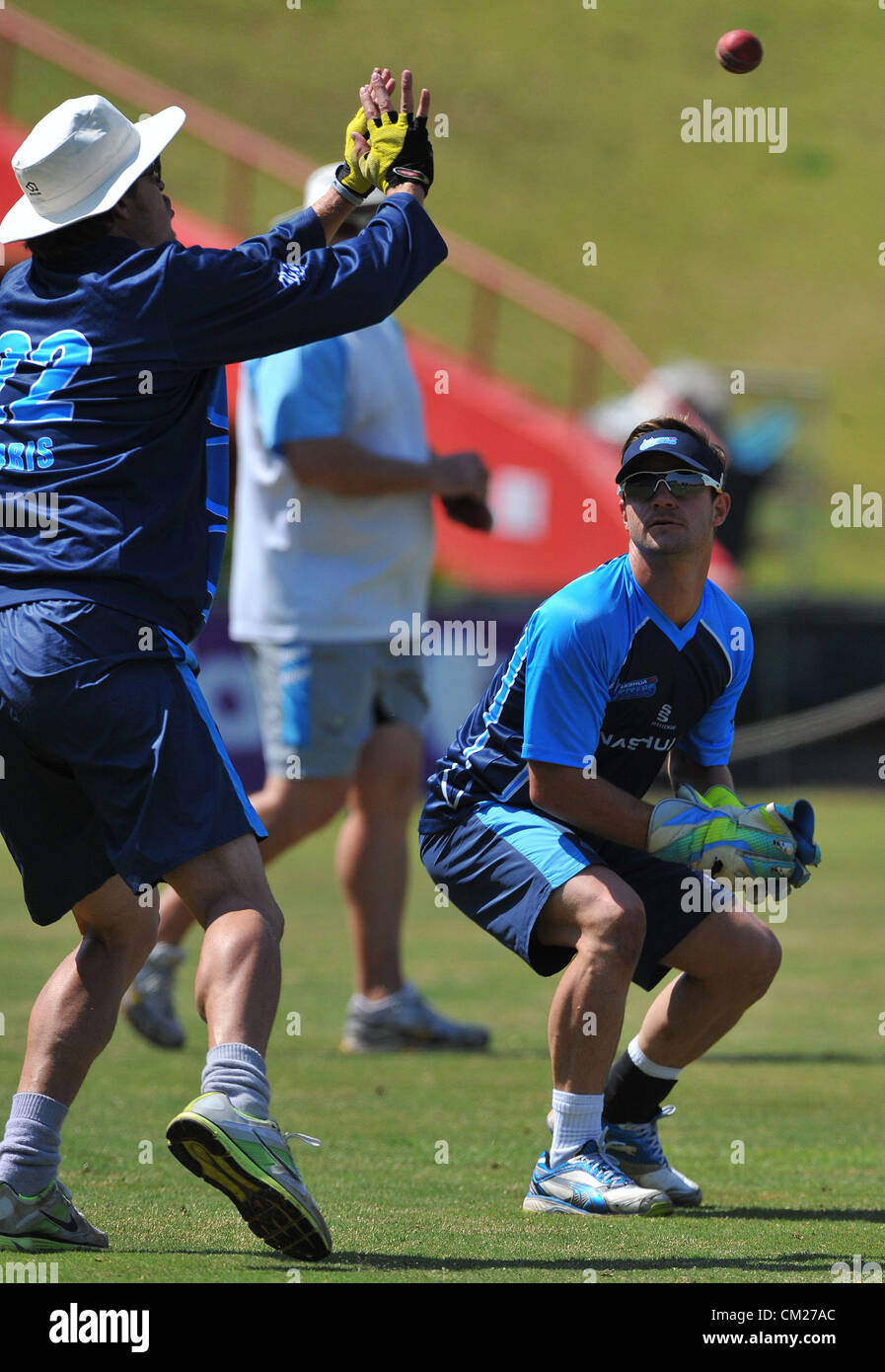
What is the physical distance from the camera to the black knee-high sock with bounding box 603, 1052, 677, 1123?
468cm

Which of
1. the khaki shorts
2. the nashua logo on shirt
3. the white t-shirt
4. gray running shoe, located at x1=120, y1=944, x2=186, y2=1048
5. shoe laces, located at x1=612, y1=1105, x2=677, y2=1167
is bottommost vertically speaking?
shoe laces, located at x1=612, y1=1105, x2=677, y2=1167

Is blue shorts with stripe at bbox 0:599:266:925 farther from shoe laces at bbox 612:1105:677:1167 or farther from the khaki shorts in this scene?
the khaki shorts

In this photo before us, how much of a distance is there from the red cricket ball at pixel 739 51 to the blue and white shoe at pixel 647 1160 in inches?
113

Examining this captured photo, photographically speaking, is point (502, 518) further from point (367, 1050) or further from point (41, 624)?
point (41, 624)

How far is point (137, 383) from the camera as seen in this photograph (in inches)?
146

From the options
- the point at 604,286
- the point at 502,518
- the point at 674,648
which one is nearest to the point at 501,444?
the point at 502,518

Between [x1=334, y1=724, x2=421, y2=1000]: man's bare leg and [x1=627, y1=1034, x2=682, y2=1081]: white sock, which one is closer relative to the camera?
[x1=627, y1=1034, x2=682, y2=1081]: white sock

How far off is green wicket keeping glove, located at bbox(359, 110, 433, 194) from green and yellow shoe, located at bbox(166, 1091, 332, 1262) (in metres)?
1.98

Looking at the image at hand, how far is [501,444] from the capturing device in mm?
20438

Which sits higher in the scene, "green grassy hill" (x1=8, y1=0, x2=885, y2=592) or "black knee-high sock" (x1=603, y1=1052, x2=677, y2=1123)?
"green grassy hill" (x1=8, y1=0, x2=885, y2=592)

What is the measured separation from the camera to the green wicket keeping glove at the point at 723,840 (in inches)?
166

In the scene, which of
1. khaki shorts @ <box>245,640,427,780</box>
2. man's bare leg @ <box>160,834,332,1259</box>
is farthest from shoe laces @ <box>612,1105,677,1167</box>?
khaki shorts @ <box>245,640,427,780</box>

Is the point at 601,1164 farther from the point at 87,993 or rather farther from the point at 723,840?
the point at 87,993
